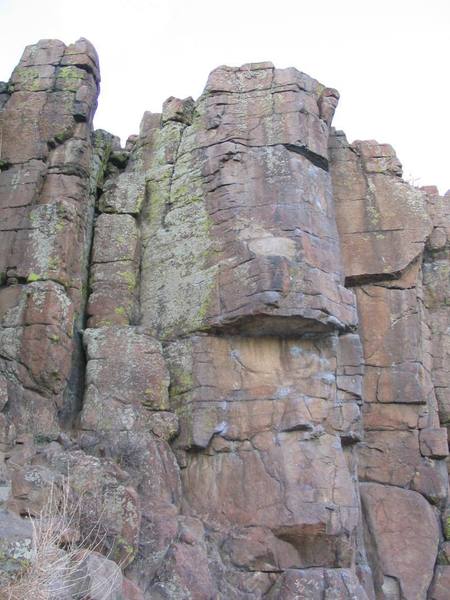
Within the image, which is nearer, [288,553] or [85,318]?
[288,553]

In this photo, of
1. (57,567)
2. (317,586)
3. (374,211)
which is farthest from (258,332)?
(57,567)

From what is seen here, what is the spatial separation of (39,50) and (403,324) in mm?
9802

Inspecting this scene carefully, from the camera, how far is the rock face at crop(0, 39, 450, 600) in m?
11.4

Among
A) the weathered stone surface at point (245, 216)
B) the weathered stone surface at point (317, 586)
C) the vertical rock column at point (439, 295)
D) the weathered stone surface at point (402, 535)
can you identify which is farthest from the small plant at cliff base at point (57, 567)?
the vertical rock column at point (439, 295)

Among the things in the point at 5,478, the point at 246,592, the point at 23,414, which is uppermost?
the point at 23,414

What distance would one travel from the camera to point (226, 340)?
43.2 feet

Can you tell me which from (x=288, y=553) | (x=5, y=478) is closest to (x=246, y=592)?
(x=288, y=553)

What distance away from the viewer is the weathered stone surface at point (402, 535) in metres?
13.1

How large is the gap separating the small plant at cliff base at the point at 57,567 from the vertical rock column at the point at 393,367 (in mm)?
6564

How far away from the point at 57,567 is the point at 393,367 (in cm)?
886

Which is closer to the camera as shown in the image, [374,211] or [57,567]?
[57,567]

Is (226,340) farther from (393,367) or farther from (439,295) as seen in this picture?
(439,295)

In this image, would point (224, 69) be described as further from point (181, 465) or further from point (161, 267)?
point (181, 465)

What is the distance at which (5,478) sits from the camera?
9.23 meters
